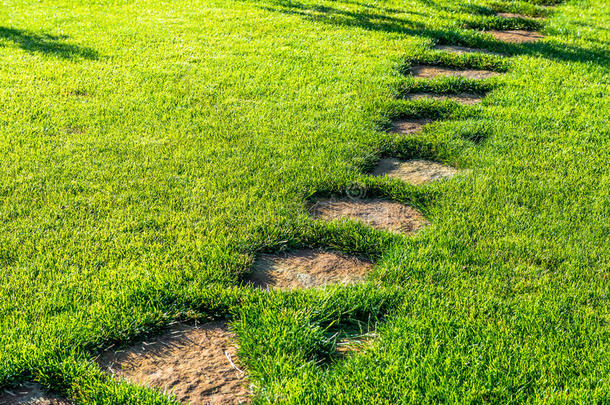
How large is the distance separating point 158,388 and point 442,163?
286 cm

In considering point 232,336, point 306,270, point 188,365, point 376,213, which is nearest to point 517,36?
point 376,213

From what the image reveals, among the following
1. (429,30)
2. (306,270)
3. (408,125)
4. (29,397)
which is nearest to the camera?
(29,397)

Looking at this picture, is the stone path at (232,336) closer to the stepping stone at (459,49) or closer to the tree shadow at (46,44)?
the stepping stone at (459,49)

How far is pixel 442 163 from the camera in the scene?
4480 mm

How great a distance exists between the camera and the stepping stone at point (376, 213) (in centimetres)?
365

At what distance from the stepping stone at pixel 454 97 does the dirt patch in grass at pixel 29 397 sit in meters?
4.37

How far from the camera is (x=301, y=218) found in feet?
11.9

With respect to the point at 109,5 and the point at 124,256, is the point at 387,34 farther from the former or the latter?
the point at 124,256

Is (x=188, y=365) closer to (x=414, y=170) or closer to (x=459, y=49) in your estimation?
(x=414, y=170)

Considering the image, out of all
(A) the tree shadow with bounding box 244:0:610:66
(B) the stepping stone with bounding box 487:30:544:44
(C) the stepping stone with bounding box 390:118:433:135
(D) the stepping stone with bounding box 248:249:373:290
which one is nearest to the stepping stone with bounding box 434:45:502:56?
(A) the tree shadow with bounding box 244:0:610:66

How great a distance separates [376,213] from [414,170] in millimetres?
737

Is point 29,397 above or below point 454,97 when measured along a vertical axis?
below

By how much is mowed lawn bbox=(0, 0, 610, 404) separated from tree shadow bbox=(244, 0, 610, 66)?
0.39 feet

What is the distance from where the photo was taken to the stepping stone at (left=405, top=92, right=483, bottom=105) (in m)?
5.76
